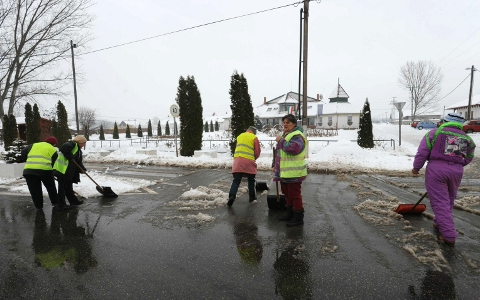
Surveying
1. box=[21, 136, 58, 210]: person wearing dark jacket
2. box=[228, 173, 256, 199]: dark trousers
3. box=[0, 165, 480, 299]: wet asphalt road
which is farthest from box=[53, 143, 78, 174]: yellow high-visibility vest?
box=[228, 173, 256, 199]: dark trousers

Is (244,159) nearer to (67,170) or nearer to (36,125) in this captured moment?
(67,170)

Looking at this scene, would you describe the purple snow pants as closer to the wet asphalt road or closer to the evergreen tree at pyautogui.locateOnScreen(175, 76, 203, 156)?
the wet asphalt road

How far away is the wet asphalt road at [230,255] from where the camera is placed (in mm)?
2766

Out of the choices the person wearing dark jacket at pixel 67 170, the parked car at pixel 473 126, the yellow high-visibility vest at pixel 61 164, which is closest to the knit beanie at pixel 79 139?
the person wearing dark jacket at pixel 67 170

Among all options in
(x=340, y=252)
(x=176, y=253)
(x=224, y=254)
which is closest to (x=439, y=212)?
(x=340, y=252)

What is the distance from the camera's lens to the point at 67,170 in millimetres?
5793

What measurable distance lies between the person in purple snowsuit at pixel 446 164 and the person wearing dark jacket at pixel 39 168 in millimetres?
6705

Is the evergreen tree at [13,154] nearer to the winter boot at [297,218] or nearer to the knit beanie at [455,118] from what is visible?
the winter boot at [297,218]

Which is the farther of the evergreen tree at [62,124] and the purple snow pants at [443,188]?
the evergreen tree at [62,124]

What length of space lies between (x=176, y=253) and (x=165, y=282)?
70cm

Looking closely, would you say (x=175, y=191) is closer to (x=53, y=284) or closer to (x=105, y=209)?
(x=105, y=209)

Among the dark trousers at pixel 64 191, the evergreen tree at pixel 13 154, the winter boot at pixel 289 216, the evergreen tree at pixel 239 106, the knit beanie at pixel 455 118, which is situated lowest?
the winter boot at pixel 289 216

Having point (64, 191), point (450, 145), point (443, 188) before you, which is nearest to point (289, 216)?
point (443, 188)

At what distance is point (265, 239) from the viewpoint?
4055mm
